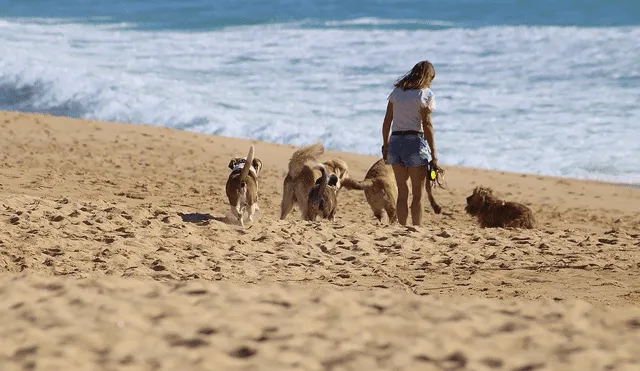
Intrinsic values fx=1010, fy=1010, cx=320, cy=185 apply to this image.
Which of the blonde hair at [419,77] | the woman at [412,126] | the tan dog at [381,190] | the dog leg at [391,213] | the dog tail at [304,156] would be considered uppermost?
the blonde hair at [419,77]

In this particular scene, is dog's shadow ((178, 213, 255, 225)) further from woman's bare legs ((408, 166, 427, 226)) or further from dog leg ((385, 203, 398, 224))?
dog leg ((385, 203, 398, 224))

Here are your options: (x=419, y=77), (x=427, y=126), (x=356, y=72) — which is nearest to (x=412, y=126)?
(x=427, y=126)

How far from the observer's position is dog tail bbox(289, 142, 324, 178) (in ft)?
34.4

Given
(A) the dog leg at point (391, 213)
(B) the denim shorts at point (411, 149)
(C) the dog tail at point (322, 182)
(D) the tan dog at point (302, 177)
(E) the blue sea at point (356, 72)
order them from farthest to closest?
(E) the blue sea at point (356, 72) < (A) the dog leg at point (391, 213) < (D) the tan dog at point (302, 177) < (C) the dog tail at point (322, 182) < (B) the denim shorts at point (411, 149)

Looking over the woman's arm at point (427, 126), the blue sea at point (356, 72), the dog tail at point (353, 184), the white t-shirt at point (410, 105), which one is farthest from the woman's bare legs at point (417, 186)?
the blue sea at point (356, 72)

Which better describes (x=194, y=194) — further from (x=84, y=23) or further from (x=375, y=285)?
(x=84, y=23)

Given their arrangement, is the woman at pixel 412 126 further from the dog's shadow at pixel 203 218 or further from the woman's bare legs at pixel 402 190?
the dog's shadow at pixel 203 218

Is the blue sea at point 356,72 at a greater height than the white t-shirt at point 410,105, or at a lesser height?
greater

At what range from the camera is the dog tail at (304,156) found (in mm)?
10492

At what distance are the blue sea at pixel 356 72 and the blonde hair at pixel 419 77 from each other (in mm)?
6667

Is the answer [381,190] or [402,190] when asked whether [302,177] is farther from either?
[402,190]

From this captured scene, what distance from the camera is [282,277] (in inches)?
325

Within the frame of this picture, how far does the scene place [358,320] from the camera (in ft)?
20.2

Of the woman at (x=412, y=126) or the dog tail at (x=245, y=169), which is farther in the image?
the dog tail at (x=245, y=169)
